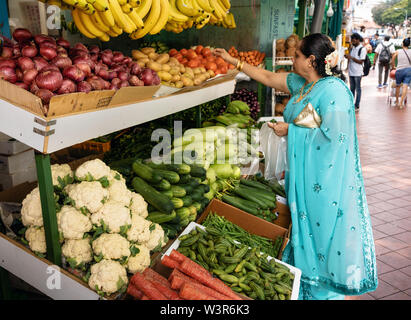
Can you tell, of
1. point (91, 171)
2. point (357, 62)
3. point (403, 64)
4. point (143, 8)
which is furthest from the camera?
point (403, 64)

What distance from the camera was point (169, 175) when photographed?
2457 mm

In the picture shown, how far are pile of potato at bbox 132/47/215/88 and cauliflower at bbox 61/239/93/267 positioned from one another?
165cm

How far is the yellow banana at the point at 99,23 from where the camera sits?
2.24m

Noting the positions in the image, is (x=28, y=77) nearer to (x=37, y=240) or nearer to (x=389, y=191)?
(x=37, y=240)

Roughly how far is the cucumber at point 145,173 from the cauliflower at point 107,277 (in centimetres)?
72

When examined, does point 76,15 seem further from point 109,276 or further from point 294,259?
point 294,259

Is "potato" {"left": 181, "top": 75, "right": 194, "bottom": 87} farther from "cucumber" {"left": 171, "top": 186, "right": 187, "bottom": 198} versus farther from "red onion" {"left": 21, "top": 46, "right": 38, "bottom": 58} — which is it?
"red onion" {"left": 21, "top": 46, "right": 38, "bottom": 58}

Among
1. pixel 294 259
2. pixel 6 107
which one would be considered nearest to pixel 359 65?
pixel 294 259

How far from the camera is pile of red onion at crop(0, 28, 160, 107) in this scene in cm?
169

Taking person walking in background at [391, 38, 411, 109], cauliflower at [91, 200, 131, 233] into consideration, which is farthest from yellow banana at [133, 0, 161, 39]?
person walking in background at [391, 38, 411, 109]

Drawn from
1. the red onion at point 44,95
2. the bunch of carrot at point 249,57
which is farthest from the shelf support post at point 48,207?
the bunch of carrot at point 249,57

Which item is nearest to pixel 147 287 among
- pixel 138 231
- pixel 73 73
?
pixel 138 231

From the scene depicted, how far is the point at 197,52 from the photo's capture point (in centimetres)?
438

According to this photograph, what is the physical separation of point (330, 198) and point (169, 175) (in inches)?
47.2
